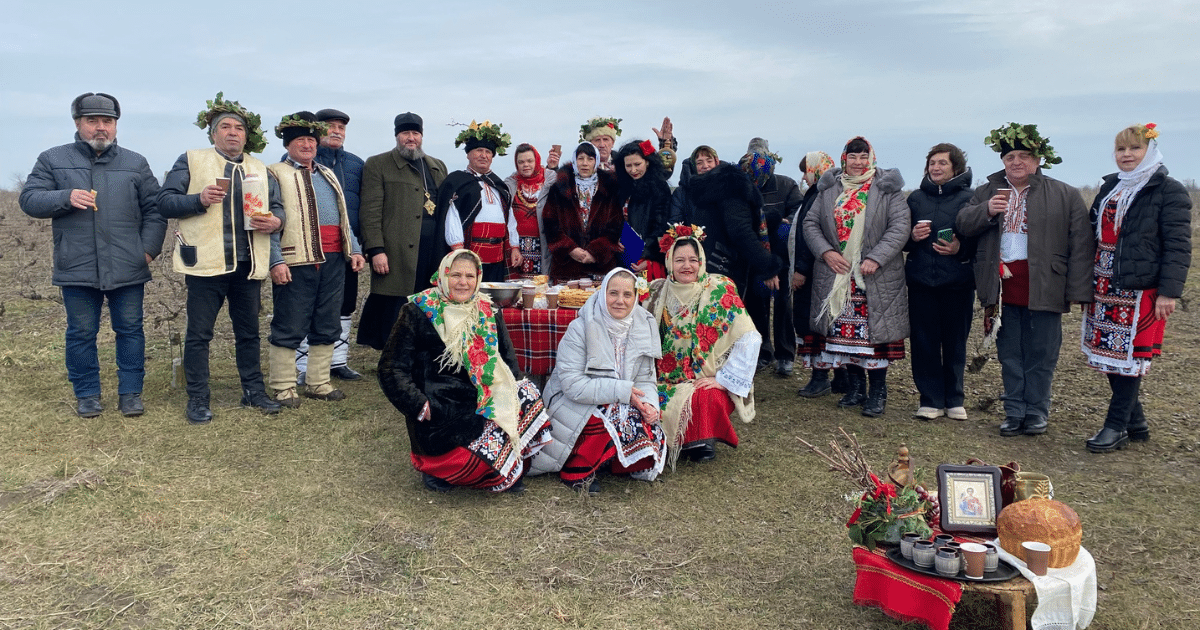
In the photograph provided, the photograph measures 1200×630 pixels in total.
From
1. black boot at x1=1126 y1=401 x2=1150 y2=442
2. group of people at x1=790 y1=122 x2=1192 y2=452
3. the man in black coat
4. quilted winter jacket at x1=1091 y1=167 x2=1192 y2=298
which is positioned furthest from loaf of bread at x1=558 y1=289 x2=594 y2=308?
black boot at x1=1126 y1=401 x2=1150 y2=442

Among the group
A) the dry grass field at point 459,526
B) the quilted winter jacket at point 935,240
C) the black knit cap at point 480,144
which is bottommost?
the dry grass field at point 459,526

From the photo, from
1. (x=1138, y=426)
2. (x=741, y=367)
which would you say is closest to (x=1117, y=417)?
(x=1138, y=426)

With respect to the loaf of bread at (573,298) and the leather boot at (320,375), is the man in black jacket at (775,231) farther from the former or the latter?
the leather boot at (320,375)

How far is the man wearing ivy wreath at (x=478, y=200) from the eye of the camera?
6164 millimetres

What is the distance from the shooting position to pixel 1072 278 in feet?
16.7

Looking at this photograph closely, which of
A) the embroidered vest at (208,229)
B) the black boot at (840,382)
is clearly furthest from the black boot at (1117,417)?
the embroidered vest at (208,229)

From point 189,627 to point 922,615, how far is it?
2.63 meters

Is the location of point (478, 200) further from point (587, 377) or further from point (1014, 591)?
point (1014, 591)

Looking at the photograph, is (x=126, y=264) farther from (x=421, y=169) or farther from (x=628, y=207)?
(x=628, y=207)

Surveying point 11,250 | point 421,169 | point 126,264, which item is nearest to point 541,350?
point 421,169

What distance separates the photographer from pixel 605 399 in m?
4.35

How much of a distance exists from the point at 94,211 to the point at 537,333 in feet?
9.29

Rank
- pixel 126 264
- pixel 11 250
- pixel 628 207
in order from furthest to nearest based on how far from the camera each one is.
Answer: pixel 11 250 → pixel 628 207 → pixel 126 264

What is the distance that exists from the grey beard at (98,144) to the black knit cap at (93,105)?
0.15 meters
